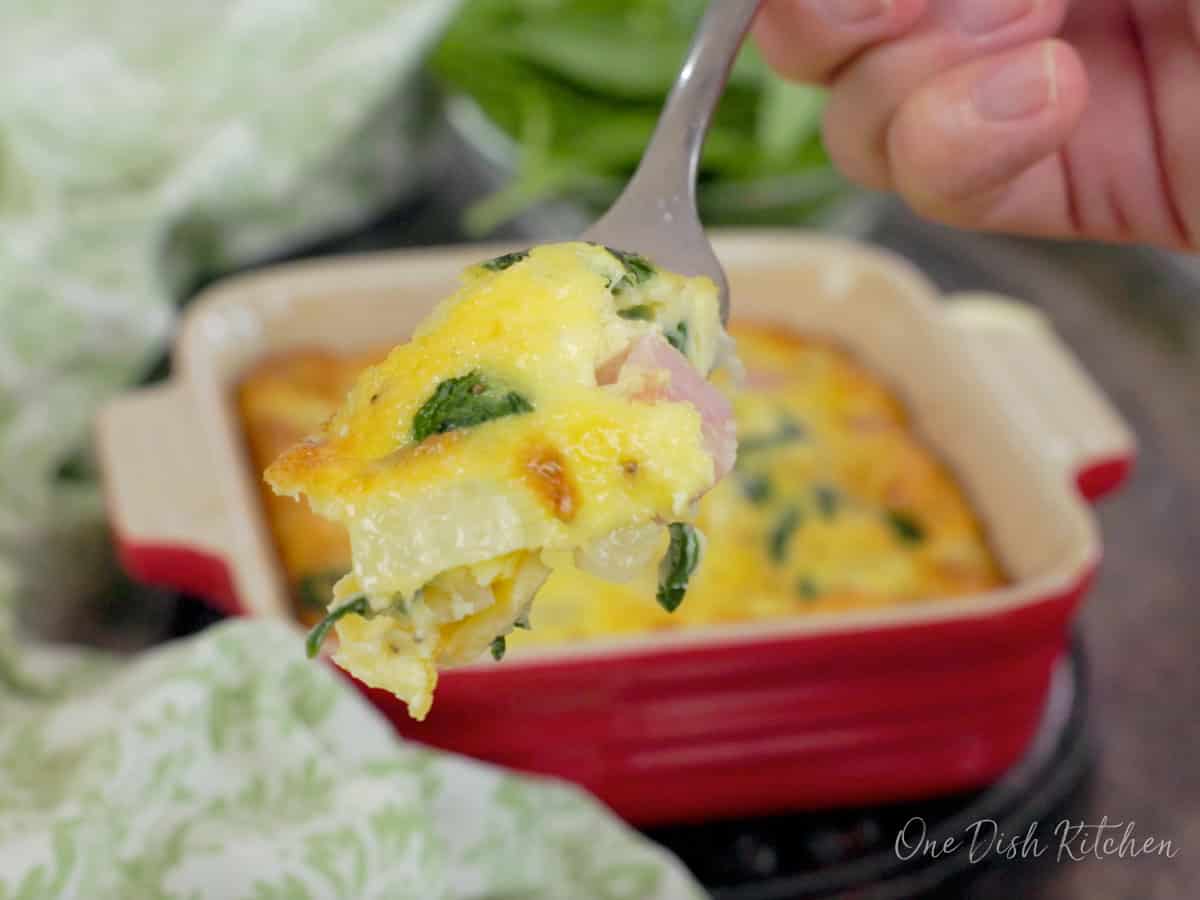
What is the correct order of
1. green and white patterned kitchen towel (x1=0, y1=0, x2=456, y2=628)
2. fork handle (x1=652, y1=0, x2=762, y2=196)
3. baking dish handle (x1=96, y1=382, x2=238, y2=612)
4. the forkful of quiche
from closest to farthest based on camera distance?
the forkful of quiche, fork handle (x1=652, y1=0, x2=762, y2=196), baking dish handle (x1=96, y1=382, x2=238, y2=612), green and white patterned kitchen towel (x1=0, y1=0, x2=456, y2=628)

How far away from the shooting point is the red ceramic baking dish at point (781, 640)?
2.77 ft

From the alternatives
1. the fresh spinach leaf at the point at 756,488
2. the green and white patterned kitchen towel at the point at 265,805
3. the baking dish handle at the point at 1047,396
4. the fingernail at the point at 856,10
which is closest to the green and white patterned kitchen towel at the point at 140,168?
the green and white patterned kitchen towel at the point at 265,805

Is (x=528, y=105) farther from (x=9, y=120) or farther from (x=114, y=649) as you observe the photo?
(x=114, y=649)

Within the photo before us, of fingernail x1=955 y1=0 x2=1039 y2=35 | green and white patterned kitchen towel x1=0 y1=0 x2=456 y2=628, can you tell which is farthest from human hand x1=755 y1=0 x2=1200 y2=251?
green and white patterned kitchen towel x1=0 y1=0 x2=456 y2=628

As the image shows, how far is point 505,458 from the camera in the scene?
493 mm

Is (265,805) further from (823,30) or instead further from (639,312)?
(823,30)

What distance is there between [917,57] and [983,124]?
3.0 inches

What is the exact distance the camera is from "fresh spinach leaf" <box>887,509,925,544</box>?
1.07 m

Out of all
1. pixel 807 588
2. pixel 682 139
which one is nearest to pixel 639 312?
pixel 682 139

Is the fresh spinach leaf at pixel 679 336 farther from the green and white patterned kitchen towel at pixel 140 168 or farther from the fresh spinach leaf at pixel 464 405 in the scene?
the green and white patterned kitchen towel at pixel 140 168

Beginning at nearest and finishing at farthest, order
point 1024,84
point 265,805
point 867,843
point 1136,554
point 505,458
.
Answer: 1. point 505,458
2. point 1024,84
3. point 265,805
4. point 867,843
5. point 1136,554

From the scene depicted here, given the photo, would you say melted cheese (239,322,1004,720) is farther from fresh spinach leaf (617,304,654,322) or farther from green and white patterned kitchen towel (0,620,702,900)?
fresh spinach leaf (617,304,654,322)

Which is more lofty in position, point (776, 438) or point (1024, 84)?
point (1024, 84)

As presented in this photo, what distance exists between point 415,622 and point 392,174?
110 centimetres
